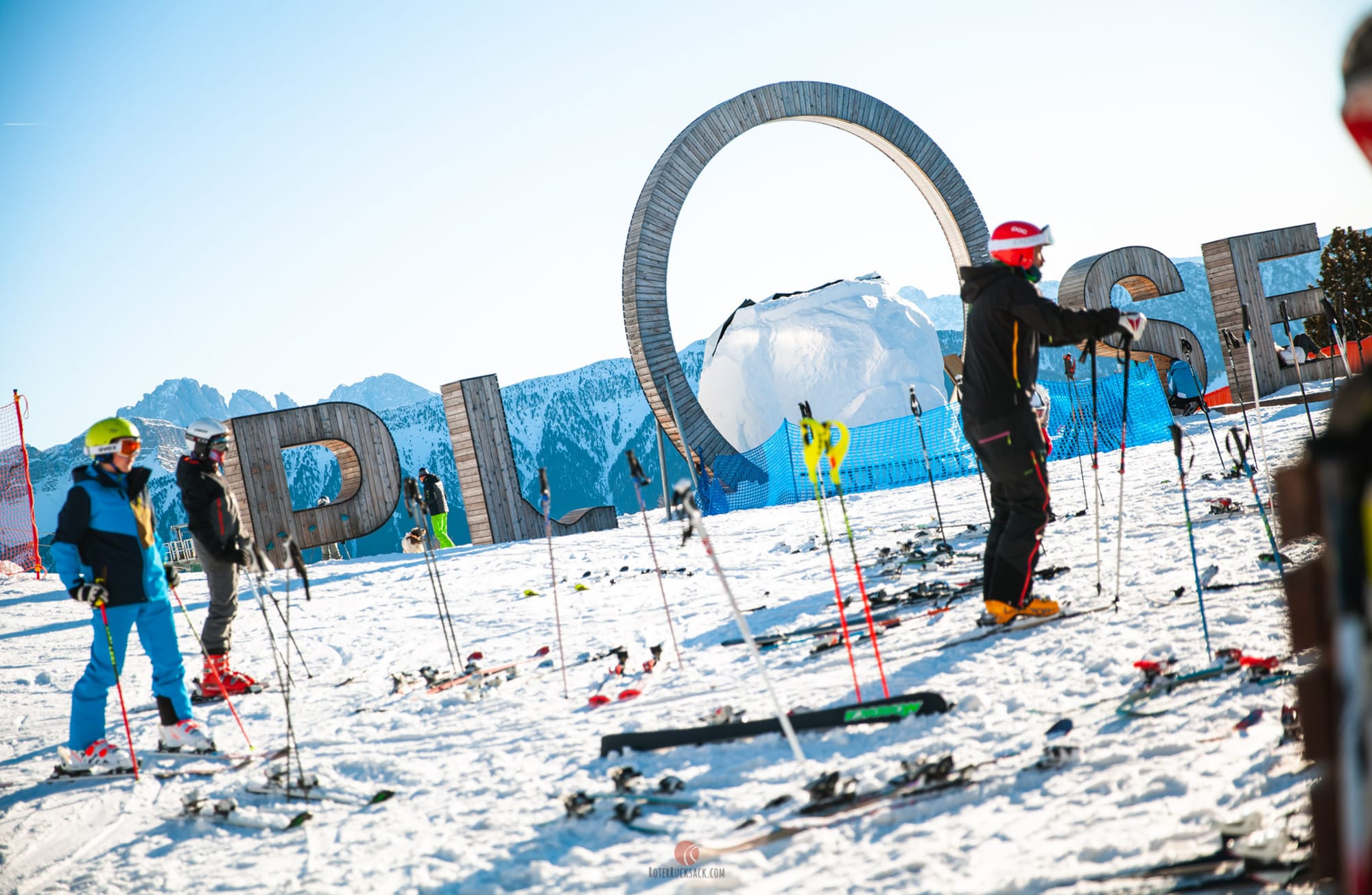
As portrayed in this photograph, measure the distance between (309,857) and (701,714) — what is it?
171 centimetres

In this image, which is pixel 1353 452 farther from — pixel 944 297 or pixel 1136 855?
pixel 944 297

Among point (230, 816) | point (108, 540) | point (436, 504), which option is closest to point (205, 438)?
point (108, 540)

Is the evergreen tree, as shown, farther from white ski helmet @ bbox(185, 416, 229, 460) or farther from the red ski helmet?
white ski helmet @ bbox(185, 416, 229, 460)

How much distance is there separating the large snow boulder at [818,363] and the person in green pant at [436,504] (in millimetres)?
9771

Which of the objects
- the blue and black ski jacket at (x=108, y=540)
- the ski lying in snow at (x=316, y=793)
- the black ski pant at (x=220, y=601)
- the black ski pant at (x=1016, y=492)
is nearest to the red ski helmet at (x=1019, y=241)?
the black ski pant at (x=1016, y=492)

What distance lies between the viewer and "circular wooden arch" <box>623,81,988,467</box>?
14289 mm

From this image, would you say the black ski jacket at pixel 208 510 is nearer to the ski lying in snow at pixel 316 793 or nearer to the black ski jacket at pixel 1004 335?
the ski lying in snow at pixel 316 793

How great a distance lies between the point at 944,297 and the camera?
371ft

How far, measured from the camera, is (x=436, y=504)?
50.7 ft

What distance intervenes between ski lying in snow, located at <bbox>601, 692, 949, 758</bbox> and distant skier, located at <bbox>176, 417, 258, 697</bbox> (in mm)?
3529

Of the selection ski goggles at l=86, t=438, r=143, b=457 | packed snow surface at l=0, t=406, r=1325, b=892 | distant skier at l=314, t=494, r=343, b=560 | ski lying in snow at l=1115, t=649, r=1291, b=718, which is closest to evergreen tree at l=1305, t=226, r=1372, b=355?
packed snow surface at l=0, t=406, r=1325, b=892

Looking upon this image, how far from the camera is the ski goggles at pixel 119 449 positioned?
492 centimetres

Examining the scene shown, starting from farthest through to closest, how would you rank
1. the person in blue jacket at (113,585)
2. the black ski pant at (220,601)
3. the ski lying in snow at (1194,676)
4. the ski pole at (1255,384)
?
the black ski pant at (220,601)
the ski pole at (1255,384)
the person in blue jacket at (113,585)
the ski lying in snow at (1194,676)

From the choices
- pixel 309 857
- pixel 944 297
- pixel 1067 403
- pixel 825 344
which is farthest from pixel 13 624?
pixel 944 297
